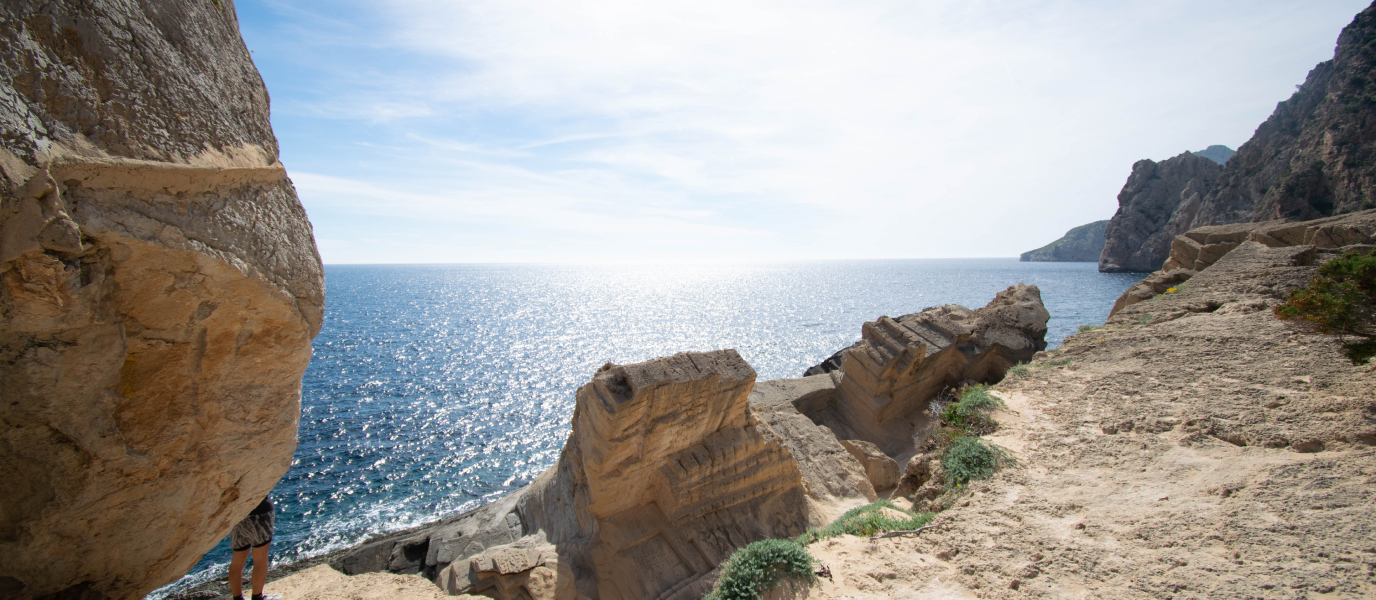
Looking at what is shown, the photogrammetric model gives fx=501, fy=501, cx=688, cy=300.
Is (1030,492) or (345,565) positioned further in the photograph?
(345,565)

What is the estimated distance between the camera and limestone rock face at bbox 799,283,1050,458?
1708 centimetres

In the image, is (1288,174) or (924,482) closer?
(924,482)

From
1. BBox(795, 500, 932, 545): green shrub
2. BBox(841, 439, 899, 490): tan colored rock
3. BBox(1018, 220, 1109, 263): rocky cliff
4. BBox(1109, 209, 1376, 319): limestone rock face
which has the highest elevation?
BBox(1018, 220, 1109, 263): rocky cliff

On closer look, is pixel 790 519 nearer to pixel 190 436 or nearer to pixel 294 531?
pixel 190 436

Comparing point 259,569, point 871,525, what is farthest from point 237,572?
point 871,525

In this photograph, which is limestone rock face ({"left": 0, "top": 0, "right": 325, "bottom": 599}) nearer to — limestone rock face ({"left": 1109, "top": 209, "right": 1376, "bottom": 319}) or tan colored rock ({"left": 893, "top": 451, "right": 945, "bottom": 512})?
tan colored rock ({"left": 893, "top": 451, "right": 945, "bottom": 512})

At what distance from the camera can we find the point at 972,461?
7887 mm

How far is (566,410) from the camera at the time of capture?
2964cm

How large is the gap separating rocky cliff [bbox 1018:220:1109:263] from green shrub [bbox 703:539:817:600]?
188 meters

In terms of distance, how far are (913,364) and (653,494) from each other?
1094cm

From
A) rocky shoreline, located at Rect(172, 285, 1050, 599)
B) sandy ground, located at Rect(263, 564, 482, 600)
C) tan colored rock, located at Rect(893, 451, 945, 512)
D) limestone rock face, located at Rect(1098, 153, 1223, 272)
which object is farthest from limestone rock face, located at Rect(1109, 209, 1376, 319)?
limestone rock face, located at Rect(1098, 153, 1223, 272)

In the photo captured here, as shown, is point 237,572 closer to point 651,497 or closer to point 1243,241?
point 651,497

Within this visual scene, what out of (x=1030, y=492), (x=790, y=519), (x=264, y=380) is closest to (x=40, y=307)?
(x=264, y=380)

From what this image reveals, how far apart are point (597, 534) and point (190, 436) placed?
732cm
